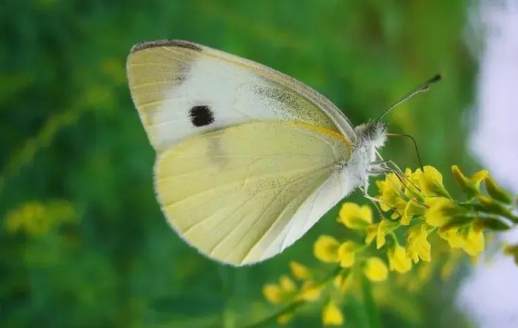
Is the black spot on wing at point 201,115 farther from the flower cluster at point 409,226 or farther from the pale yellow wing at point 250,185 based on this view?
the flower cluster at point 409,226

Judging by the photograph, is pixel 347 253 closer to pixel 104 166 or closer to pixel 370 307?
pixel 370 307

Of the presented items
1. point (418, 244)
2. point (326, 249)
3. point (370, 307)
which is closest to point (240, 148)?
point (326, 249)

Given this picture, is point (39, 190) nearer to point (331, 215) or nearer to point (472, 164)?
point (331, 215)

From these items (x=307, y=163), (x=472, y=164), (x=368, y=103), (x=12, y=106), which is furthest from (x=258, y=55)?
(x=472, y=164)

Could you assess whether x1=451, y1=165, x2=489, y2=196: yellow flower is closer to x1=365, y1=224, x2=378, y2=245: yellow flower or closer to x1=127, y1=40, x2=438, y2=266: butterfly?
x1=365, y1=224, x2=378, y2=245: yellow flower

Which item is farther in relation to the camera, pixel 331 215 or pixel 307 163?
pixel 331 215

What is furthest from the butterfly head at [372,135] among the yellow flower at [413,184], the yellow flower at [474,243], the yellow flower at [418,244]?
the yellow flower at [474,243]

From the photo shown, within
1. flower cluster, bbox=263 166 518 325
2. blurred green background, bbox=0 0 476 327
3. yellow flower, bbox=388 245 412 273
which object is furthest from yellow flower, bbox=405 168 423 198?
blurred green background, bbox=0 0 476 327
